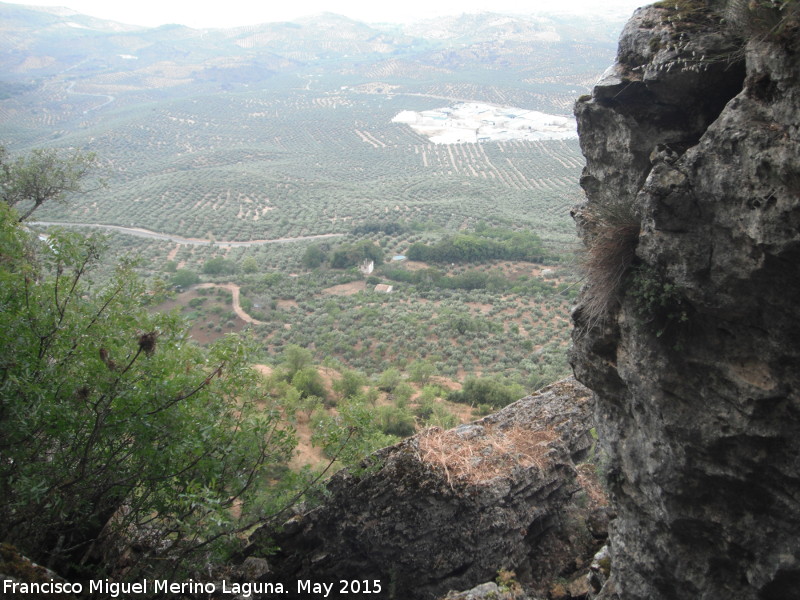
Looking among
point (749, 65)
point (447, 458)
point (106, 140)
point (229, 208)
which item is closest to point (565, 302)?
point (447, 458)

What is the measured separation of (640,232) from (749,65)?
160 centimetres

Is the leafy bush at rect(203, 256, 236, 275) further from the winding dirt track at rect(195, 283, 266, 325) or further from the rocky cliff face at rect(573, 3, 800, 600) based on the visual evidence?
the rocky cliff face at rect(573, 3, 800, 600)

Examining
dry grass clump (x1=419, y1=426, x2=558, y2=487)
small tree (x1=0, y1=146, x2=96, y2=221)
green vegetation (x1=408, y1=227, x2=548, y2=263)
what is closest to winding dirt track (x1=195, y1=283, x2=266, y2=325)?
green vegetation (x1=408, y1=227, x2=548, y2=263)

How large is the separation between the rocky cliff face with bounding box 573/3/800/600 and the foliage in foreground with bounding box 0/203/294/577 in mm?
4212

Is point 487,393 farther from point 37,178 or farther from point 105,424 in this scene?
point 105,424

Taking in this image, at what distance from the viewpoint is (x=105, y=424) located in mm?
5656

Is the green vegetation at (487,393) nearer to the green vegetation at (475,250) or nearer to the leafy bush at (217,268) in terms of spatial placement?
the green vegetation at (475,250)

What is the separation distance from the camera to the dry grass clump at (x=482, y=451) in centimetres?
808

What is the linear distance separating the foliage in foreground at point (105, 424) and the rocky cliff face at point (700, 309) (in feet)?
13.8

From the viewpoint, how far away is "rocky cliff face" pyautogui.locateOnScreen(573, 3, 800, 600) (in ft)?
14.1

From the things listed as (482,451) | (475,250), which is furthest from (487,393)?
(475,250)

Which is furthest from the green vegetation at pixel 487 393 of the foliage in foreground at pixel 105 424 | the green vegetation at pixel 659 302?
the green vegetation at pixel 659 302

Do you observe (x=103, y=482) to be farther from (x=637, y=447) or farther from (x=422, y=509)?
(x=637, y=447)

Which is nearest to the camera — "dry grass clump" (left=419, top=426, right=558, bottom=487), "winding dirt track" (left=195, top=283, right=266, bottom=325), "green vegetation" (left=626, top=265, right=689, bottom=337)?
"green vegetation" (left=626, top=265, right=689, bottom=337)
